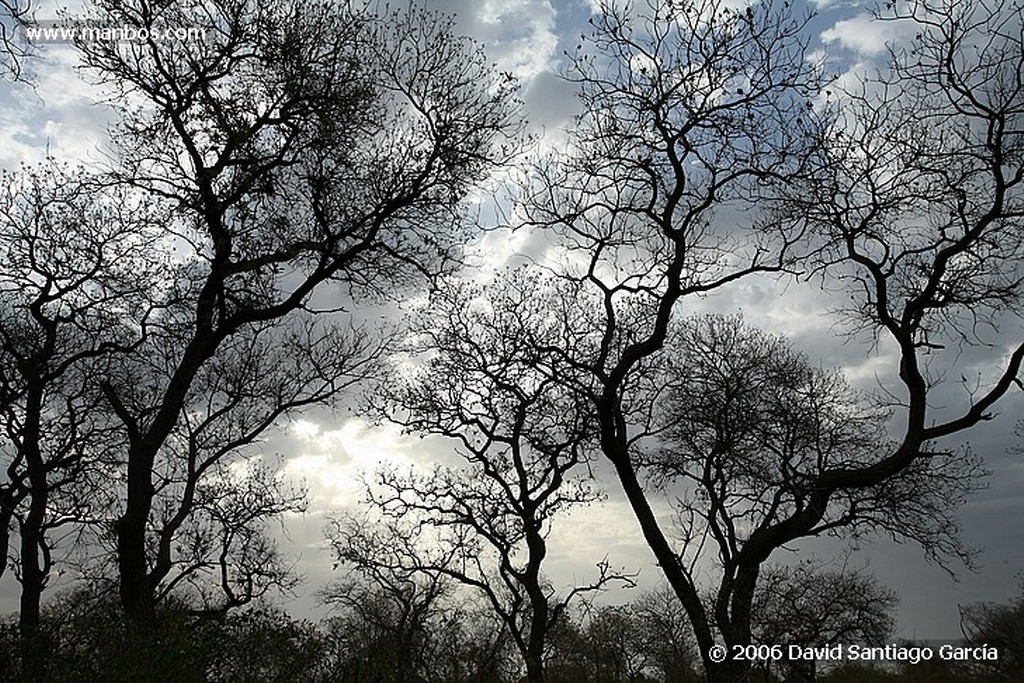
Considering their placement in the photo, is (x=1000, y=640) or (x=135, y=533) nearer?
(x=135, y=533)

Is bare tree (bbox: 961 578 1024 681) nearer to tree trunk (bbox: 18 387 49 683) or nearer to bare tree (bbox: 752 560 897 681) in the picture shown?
bare tree (bbox: 752 560 897 681)

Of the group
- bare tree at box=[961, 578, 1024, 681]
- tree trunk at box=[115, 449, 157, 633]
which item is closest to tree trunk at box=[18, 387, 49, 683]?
tree trunk at box=[115, 449, 157, 633]

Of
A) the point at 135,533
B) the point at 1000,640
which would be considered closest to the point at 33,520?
the point at 135,533

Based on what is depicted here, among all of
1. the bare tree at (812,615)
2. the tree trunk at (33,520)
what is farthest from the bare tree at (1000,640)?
the tree trunk at (33,520)

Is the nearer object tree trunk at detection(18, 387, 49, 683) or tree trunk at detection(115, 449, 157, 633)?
tree trunk at detection(115, 449, 157, 633)

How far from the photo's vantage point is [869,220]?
499 inches

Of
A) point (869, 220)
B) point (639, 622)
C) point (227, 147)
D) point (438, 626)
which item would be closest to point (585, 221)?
point (869, 220)

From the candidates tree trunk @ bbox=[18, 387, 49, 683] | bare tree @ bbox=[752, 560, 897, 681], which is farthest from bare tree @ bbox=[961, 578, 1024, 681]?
tree trunk @ bbox=[18, 387, 49, 683]

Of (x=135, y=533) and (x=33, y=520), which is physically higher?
(x=33, y=520)

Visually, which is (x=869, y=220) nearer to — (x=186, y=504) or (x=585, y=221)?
(x=585, y=221)

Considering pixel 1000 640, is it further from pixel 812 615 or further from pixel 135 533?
pixel 135 533

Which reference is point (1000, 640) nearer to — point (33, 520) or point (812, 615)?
point (812, 615)

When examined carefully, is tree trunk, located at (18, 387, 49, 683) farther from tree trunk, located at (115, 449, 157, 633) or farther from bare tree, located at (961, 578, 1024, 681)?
bare tree, located at (961, 578, 1024, 681)

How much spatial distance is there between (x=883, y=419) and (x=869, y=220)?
8.15m
